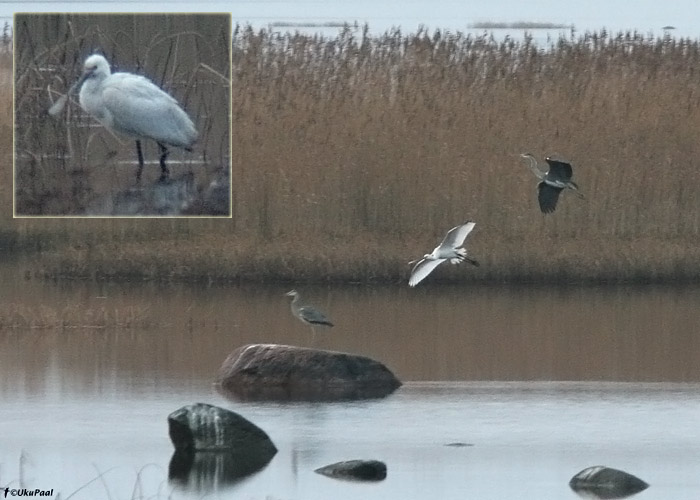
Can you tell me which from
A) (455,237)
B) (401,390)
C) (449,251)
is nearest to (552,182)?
(455,237)

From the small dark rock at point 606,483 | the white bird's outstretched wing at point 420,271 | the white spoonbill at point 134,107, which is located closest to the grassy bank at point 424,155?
the white spoonbill at point 134,107

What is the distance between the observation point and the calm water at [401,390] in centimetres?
1015

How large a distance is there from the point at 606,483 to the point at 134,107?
22.3 feet

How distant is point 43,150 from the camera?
18766 mm

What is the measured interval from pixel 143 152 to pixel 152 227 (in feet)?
12.1

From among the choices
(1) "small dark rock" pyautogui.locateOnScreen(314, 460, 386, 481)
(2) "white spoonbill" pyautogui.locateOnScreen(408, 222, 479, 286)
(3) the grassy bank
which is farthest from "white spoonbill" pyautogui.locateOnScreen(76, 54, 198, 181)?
(1) "small dark rock" pyautogui.locateOnScreen(314, 460, 386, 481)

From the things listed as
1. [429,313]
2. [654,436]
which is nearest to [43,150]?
[429,313]

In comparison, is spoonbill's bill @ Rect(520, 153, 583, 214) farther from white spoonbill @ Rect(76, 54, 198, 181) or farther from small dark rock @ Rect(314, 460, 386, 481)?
small dark rock @ Rect(314, 460, 386, 481)

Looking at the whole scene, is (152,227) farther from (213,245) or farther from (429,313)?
(429,313)

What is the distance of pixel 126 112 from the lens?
1541 centimetres

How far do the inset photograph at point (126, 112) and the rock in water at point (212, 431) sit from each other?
499 cm

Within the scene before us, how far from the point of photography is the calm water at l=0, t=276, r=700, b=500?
1015 centimetres

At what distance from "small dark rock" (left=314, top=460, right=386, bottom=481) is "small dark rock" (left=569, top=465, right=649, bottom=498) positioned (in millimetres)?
1043

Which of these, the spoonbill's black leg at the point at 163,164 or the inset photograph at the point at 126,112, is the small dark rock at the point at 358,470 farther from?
the spoonbill's black leg at the point at 163,164
